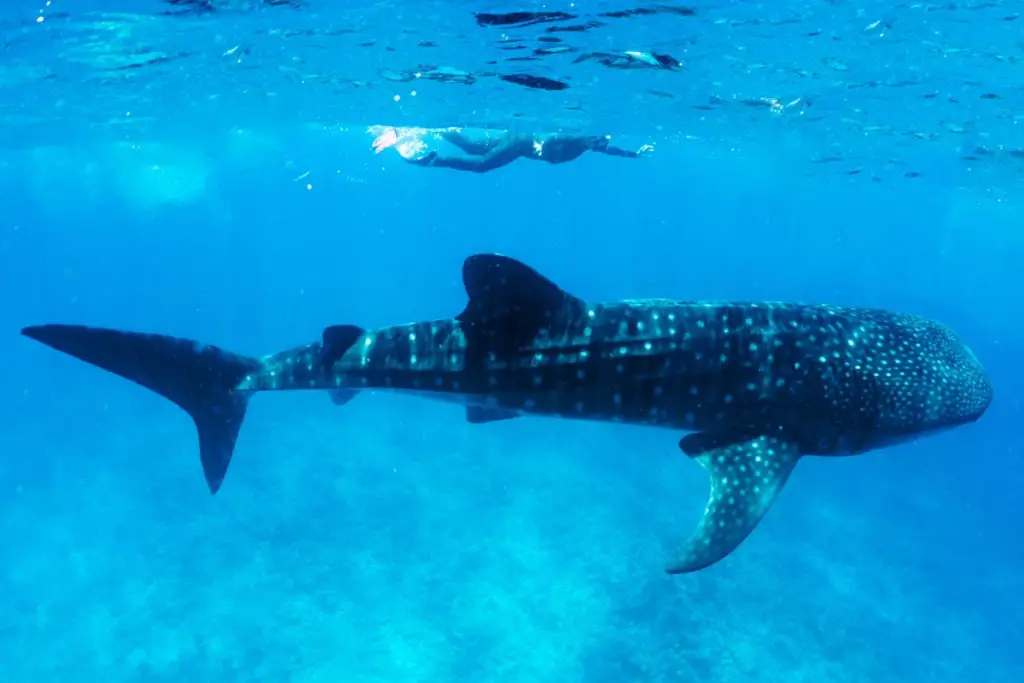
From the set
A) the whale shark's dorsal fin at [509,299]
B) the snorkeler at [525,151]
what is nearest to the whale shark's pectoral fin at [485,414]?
the whale shark's dorsal fin at [509,299]

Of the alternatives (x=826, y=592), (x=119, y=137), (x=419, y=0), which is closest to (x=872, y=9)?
(x=419, y=0)

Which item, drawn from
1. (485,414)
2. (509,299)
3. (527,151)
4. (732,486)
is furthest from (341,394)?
(527,151)

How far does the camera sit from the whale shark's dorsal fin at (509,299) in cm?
594

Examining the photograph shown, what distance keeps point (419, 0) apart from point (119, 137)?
3593 cm

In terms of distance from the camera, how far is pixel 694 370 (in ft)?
20.7

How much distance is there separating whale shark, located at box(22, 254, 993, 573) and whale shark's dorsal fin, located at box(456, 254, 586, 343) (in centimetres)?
1

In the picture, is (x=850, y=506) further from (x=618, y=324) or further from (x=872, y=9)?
(x=618, y=324)

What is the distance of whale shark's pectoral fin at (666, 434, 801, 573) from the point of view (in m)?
5.59

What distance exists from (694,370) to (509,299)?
1676mm

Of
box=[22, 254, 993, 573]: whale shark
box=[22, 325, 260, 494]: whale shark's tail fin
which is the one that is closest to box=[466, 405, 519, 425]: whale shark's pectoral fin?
box=[22, 254, 993, 573]: whale shark

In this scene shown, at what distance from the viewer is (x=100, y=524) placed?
25.9 m

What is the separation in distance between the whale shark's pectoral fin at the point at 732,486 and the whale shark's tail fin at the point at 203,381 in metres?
4.32

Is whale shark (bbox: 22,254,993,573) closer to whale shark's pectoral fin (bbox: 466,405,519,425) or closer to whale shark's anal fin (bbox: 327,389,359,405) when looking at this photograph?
whale shark's pectoral fin (bbox: 466,405,519,425)

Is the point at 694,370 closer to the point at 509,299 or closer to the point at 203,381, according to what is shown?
the point at 509,299
